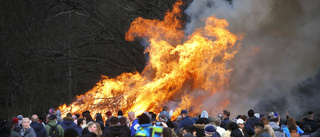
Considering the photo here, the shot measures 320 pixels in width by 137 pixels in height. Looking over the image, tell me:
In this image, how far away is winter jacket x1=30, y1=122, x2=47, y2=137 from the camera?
8.66 metres

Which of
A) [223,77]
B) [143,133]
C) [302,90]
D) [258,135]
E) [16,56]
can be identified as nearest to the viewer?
[143,133]

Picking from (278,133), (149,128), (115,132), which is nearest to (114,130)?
(115,132)

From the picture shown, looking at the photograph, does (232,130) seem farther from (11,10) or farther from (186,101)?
(11,10)

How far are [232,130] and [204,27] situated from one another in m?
8.27

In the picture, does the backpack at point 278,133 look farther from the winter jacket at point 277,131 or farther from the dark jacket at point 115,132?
the dark jacket at point 115,132

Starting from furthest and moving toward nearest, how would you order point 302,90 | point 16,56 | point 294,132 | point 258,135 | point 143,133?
point 16,56 < point 302,90 < point 294,132 < point 258,135 < point 143,133

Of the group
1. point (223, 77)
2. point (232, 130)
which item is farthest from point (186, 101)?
point (232, 130)

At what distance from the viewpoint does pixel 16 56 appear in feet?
68.6

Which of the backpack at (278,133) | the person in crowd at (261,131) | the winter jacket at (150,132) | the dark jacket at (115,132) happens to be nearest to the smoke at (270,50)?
the backpack at (278,133)

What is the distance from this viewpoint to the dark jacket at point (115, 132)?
6.80 m

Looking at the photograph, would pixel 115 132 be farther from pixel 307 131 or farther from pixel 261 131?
pixel 307 131

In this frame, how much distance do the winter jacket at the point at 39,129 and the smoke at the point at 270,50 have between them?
28.1 feet

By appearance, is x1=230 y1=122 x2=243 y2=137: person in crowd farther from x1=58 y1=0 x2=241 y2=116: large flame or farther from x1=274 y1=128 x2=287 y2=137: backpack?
x1=58 y1=0 x2=241 y2=116: large flame

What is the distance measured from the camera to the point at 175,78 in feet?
47.4
